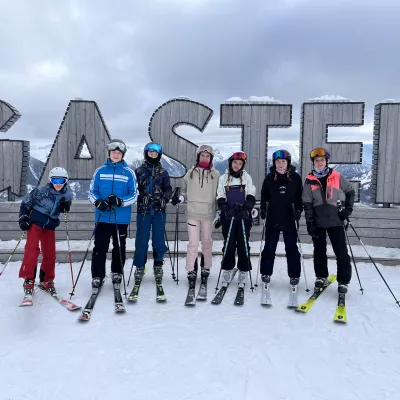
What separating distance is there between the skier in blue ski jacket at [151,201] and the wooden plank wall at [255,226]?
2.76 metres

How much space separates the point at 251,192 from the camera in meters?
5.29

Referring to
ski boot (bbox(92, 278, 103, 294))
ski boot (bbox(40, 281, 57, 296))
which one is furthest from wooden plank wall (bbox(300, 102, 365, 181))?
ski boot (bbox(40, 281, 57, 296))

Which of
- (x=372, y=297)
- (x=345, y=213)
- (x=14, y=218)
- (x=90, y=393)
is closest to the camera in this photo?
(x=90, y=393)

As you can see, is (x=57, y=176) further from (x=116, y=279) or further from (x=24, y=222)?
(x=116, y=279)

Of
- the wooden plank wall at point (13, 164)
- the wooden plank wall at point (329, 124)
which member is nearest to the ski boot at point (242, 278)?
the wooden plank wall at point (329, 124)

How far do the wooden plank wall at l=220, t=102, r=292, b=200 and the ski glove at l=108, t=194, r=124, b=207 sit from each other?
4265 mm

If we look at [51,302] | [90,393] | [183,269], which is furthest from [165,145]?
[90,393]

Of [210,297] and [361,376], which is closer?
[361,376]

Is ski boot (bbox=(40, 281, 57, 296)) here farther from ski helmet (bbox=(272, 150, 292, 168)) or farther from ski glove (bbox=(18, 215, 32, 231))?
ski helmet (bbox=(272, 150, 292, 168))

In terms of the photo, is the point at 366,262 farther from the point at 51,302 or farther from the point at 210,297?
the point at 51,302

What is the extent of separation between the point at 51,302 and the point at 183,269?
2.61 meters

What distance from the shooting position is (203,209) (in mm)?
5348

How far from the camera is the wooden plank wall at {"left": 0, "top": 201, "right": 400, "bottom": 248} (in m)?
7.81

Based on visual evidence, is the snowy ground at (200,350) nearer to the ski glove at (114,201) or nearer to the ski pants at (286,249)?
the ski pants at (286,249)
